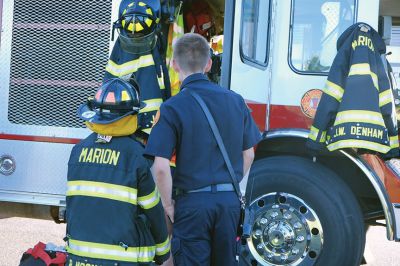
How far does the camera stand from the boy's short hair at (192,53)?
3.33 m

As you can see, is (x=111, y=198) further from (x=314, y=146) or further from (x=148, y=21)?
(x=148, y=21)

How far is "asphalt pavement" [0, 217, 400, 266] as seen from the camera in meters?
6.64

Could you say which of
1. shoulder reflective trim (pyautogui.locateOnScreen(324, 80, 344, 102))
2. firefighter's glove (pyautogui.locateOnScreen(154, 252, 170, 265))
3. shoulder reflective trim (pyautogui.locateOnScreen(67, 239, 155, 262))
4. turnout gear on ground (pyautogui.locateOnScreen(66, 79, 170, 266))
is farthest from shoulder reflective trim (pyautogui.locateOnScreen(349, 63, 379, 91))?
shoulder reflective trim (pyautogui.locateOnScreen(67, 239, 155, 262))

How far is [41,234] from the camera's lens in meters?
7.73

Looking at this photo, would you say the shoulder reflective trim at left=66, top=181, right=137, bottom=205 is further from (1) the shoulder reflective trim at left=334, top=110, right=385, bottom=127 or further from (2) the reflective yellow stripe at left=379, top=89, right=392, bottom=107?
(2) the reflective yellow stripe at left=379, top=89, right=392, bottom=107

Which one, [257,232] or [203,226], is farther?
[257,232]

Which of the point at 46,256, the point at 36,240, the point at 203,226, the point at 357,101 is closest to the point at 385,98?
the point at 357,101

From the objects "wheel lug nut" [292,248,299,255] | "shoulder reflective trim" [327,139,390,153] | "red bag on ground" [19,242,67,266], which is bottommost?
"wheel lug nut" [292,248,299,255]

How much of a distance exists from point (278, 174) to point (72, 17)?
1.98m

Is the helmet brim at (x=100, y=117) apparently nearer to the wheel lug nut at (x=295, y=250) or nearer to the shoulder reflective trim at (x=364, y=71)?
the shoulder reflective trim at (x=364, y=71)

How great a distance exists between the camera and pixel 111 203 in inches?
115

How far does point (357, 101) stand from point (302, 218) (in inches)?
36.9

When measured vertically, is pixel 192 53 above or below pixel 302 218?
above

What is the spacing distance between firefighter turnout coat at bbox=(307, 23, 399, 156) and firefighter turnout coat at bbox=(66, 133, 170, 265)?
1.65 metres
